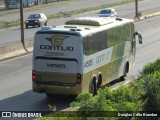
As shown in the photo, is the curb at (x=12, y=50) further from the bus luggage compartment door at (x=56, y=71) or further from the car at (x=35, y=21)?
the car at (x=35, y=21)

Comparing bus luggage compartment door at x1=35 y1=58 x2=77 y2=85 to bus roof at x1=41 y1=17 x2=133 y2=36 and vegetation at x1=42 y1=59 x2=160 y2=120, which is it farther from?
vegetation at x1=42 y1=59 x2=160 y2=120

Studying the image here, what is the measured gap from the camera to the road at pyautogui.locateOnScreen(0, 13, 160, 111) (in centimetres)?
1767

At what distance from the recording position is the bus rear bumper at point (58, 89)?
17578 mm

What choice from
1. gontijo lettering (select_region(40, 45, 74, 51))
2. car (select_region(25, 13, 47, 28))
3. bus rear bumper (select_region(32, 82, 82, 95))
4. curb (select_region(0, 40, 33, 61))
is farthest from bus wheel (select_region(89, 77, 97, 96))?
car (select_region(25, 13, 47, 28))

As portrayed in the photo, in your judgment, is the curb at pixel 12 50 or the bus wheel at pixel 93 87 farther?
the curb at pixel 12 50

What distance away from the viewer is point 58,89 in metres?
17.8

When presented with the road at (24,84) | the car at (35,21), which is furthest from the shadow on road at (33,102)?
the car at (35,21)

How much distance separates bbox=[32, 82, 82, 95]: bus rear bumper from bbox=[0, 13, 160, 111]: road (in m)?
0.47

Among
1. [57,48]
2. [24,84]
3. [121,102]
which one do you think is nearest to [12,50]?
[24,84]

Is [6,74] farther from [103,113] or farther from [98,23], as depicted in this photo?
[103,113]

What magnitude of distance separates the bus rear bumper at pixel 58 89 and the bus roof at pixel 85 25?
6.50ft

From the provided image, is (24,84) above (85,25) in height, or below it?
below

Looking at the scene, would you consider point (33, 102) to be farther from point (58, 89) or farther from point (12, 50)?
point (12, 50)

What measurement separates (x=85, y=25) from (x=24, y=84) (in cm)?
414
